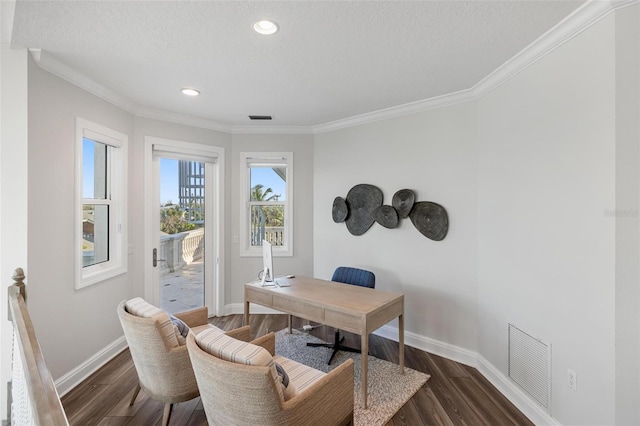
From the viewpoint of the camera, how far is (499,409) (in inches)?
92.9

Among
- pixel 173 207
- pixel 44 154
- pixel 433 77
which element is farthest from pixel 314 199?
pixel 44 154

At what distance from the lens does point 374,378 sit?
9.07 feet

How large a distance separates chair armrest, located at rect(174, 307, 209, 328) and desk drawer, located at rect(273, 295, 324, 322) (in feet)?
2.11

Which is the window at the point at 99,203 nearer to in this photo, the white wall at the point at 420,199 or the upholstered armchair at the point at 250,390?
the upholstered armchair at the point at 250,390

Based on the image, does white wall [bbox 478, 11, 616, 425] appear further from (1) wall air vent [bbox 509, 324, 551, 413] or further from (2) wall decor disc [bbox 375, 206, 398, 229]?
(2) wall decor disc [bbox 375, 206, 398, 229]

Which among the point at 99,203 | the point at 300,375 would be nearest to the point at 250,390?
the point at 300,375

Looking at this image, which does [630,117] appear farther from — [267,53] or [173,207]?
[173,207]

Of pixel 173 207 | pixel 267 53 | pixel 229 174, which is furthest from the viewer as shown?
pixel 229 174

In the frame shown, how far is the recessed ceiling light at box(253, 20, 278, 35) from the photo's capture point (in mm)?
1925

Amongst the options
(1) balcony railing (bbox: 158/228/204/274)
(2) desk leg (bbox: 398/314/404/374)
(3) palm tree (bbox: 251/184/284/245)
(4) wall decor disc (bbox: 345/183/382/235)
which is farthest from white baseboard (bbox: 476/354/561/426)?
(1) balcony railing (bbox: 158/228/204/274)

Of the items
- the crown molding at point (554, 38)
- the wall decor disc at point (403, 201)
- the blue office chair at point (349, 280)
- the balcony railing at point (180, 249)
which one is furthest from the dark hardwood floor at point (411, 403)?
the crown molding at point (554, 38)

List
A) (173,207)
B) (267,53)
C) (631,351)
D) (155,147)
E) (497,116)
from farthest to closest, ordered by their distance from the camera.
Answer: (173,207) → (155,147) → (497,116) → (267,53) → (631,351)

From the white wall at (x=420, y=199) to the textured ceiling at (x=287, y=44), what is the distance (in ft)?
1.61

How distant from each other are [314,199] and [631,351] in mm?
3469
